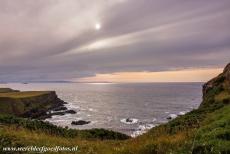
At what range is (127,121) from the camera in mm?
100938

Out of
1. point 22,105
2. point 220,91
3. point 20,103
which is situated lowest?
point 22,105

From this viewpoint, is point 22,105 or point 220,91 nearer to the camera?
point 220,91

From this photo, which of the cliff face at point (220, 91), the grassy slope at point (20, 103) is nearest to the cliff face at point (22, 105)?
the grassy slope at point (20, 103)

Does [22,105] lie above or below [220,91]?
below

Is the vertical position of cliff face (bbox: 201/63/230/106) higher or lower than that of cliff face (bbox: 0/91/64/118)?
higher

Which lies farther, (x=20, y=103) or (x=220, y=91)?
(x=20, y=103)

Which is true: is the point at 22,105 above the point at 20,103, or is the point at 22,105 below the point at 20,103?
below

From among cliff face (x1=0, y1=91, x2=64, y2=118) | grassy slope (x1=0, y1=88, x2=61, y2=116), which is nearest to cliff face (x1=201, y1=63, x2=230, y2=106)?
cliff face (x1=0, y1=91, x2=64, y2=118)

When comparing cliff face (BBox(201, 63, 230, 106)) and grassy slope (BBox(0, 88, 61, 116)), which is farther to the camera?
grassy slope (BBox(0, 88, 61, 116))

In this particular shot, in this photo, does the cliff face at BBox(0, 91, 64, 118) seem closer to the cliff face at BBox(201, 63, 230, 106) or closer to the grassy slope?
the grassy slope

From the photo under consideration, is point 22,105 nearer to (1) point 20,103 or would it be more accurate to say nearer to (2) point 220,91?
(1) point 20,103

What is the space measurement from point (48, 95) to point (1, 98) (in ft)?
160

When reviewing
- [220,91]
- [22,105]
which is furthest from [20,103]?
[220,91]

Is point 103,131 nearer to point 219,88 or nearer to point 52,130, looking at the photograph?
point 52,130
